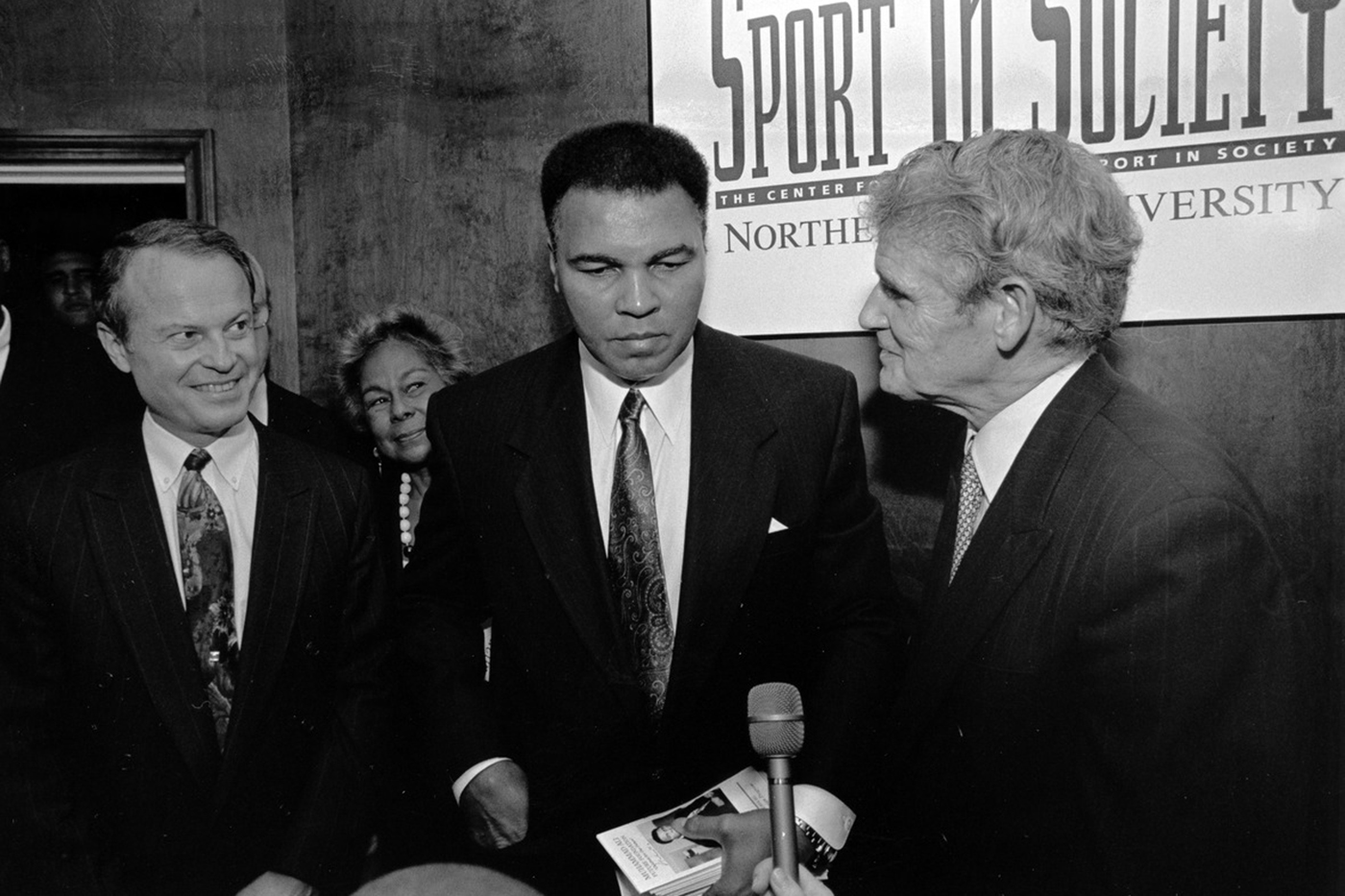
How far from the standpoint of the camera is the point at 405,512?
107 inches

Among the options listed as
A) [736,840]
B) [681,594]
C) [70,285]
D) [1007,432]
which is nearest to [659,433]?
[681,594]

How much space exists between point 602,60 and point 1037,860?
234cm

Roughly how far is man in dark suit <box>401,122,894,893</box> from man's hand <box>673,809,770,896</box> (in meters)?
0.22

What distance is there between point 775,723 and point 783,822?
130 mm

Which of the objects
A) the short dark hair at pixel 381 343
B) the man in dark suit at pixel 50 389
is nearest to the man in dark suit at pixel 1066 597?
the short dark hair at pixel 381 343

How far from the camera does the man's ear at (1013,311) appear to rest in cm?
166

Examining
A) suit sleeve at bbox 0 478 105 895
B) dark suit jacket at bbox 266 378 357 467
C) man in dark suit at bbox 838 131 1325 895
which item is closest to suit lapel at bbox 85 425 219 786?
suit sleeve at bbox 0 478 105 895

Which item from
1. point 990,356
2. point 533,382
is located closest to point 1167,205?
point 990,356

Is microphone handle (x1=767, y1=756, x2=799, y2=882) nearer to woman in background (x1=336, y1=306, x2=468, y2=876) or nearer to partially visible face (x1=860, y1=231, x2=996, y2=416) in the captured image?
partially visible face (x1=860, y1=231, x2=996, y2=416)

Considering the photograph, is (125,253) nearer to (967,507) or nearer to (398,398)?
(398,398)

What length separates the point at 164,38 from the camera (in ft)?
10.1

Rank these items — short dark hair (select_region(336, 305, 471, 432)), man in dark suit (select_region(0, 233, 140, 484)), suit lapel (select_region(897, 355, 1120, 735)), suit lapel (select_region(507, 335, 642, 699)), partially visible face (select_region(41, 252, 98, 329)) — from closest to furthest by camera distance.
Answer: suit lapel (select_region(897, 355, 1120, 735)), suit lapel (select_region(507, 335, 642, 699)), man in dark suit (select_region(0, 233, 140, 484)), short dark hair (select_region(336, 305, 471, 432)), partially visible face (select_region(41, 252, 98, 329))

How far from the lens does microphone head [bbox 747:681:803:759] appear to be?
1370 millimetres

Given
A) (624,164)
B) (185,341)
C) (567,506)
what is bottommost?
(567,506)
